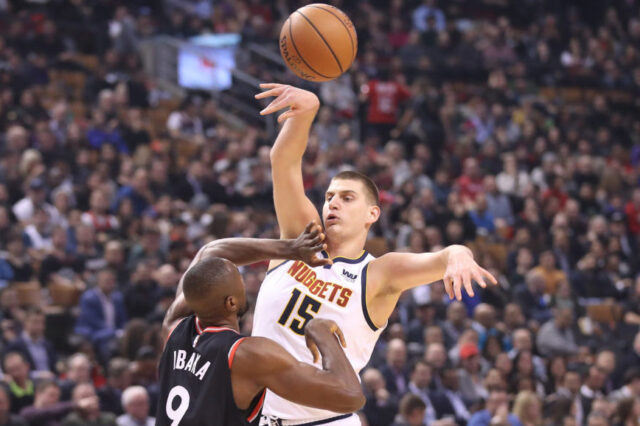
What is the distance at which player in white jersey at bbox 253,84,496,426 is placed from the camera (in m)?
4.71

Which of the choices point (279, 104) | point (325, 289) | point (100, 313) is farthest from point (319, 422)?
point (100, 313)

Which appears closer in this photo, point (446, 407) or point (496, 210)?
point (446, 407)

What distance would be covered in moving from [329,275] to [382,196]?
27.4 ft

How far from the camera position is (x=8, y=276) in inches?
376

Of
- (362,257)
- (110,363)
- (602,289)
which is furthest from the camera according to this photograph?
(602,289)

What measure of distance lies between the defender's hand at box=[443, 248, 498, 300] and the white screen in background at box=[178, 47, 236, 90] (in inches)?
482

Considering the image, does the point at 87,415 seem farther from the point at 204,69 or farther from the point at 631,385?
the point at 204,69

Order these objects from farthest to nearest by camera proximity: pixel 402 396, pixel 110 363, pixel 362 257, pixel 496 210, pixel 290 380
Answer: pixel 496 210 → pixel 402 396 → pixel 110 363 → pixel 362 257 → pixel 290 380

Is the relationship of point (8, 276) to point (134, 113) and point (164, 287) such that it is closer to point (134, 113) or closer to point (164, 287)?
point (164, 287)

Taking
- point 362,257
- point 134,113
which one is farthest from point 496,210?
point 362,257

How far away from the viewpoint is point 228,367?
3.76m

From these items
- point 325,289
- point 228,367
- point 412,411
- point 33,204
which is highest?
point 325,289

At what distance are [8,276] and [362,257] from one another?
226 inches

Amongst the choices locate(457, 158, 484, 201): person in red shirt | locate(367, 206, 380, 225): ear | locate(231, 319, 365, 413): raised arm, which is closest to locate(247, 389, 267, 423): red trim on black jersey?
locate(231, 319, 365, 413): raised arm
